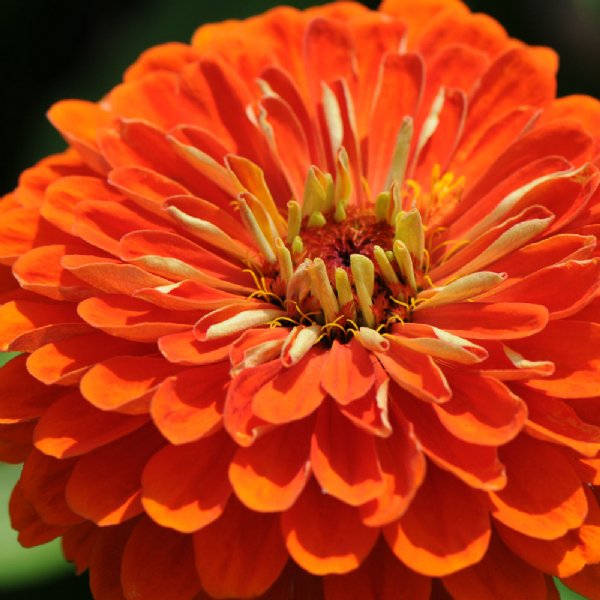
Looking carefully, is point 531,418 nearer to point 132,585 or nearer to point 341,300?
point 341,300

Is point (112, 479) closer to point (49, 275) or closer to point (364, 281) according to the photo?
point (49, 275)

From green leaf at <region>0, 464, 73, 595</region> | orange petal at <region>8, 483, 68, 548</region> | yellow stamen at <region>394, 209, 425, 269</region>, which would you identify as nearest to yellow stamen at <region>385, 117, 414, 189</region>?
yellow stamen at <region>394, 209, 425, 269</region>

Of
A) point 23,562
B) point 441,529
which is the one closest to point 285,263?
point 441,529

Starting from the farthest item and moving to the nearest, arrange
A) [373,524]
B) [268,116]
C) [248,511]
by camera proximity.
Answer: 1. [268,116]
2. [248,511]
3. [373,524]

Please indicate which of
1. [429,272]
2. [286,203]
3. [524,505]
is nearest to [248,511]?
[524,505]

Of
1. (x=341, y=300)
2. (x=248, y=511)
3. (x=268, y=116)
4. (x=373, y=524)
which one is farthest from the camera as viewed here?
(x=268, y=116)

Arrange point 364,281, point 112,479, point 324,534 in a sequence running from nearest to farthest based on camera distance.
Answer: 1. point 324,534
2. point 112,479
3. point 364,281

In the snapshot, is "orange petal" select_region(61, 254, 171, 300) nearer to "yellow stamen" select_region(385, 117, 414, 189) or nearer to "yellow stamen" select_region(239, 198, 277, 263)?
"yellow stamen" select_region(239, 198, 277, 263)
